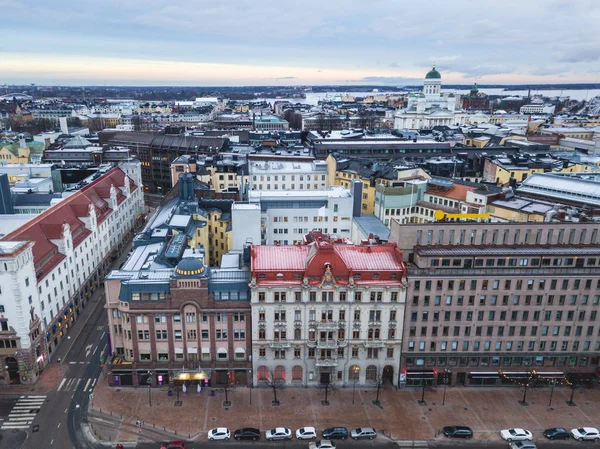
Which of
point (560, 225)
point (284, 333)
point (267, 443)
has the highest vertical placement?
point (560, 225)

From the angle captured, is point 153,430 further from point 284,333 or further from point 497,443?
point 497,443

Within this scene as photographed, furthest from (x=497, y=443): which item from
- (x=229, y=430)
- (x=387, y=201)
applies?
(x=387, y=201)

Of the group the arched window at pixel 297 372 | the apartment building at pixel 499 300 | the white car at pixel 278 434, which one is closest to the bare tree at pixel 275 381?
the arched window at pixel 297 372

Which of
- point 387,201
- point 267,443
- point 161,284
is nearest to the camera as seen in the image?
point 267,443

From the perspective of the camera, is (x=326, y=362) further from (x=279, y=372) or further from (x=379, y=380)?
(x=379, y=380)

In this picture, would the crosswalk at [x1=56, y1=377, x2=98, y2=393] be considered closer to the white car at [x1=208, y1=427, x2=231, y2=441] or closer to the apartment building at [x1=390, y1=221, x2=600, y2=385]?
the white car at [x1=208, y1=427, x2=231, y2=441]

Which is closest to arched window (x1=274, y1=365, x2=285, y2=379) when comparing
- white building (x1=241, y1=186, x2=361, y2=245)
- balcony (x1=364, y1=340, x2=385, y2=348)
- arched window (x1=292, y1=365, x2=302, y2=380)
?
arched window (x1=292, y1=365, x2=302, y2=380)
